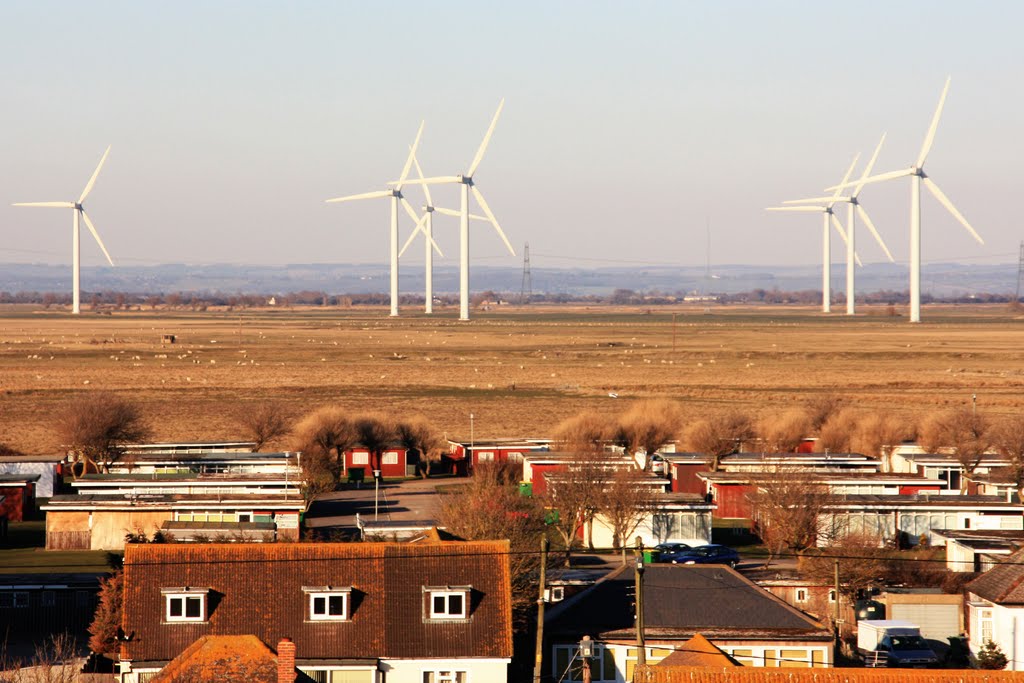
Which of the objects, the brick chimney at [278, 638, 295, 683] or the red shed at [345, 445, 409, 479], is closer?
the brick chimney at [278, 638, 295, 683]

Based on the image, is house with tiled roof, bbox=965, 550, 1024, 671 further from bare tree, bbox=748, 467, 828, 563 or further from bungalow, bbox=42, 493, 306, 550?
bungalow, bbox=42, 493, 306, 550

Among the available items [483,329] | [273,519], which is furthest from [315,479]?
[483,329]

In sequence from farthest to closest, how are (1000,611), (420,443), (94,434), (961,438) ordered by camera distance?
(420,443)
(94,434)
(961,438)
(1000,611)

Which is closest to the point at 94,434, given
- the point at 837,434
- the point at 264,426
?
the point at 264,426

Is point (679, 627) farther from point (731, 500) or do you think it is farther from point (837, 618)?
point (731, 500)

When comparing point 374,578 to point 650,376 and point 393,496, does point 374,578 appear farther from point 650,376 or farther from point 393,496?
point 650,376

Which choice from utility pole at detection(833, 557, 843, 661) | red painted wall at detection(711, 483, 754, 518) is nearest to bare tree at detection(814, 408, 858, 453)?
red painted wall at detection(711, 483, 754, 518)
